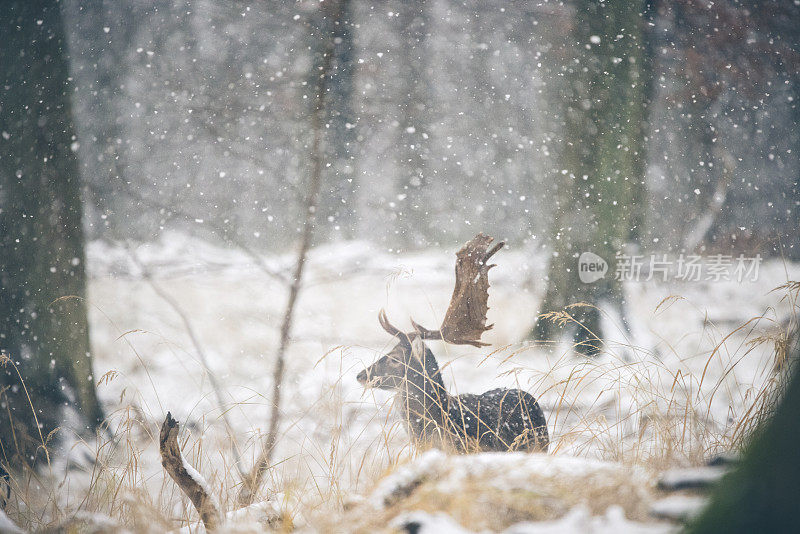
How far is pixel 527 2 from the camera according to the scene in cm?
238

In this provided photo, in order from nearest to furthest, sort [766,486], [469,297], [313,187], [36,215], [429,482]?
[766,486], [429,482], [469,297], [36,215], [313,187]

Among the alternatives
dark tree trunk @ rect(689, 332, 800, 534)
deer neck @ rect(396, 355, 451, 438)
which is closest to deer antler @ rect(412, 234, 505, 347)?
deer neck @ rect(396, 355, 451, 438)

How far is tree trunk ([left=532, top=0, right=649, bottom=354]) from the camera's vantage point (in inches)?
94.0

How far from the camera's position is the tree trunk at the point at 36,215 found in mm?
1759

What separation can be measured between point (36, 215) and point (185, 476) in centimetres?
159

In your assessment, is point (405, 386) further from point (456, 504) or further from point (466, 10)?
point (466, 10)

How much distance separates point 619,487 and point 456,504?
0.78ft

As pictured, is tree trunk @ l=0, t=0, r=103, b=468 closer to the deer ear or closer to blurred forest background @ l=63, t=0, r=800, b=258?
blurred forest background @ l=63, t=0, r=800, b=258

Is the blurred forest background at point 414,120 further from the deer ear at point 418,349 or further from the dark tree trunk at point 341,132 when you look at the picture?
the deer ear at point 418,349

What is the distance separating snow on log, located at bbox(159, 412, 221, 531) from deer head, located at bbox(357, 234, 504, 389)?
0.44m

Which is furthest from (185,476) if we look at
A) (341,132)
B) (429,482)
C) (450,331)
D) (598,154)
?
(598,154)

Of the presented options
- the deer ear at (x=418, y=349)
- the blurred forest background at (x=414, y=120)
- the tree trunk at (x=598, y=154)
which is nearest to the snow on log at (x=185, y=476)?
the deer ear at (x=418, y=349)

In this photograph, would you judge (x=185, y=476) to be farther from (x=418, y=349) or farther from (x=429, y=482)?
(x=418, y=349)

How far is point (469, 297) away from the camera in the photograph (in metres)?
1.12
